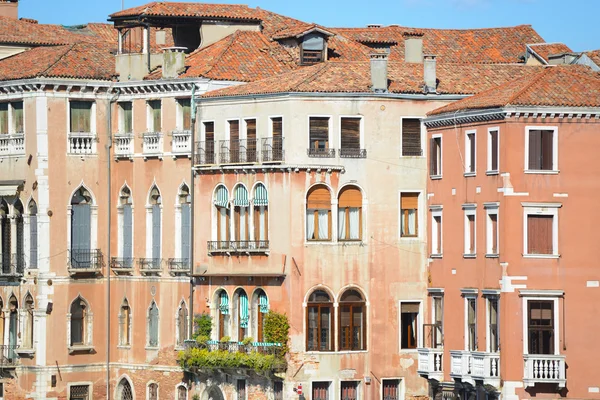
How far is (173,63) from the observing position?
285 ft

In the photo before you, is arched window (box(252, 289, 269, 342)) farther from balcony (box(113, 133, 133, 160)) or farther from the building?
balcony (box(113, 133, 133, 160))

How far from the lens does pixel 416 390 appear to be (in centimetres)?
8219

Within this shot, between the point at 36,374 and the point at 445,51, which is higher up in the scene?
the point at 445,51

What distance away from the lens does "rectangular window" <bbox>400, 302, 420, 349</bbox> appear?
82438 millimetres

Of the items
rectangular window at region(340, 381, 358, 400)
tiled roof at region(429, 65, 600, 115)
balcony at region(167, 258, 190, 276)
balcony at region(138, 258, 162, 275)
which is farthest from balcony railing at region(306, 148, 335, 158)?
balcony at region(138, 258, 162, 275)

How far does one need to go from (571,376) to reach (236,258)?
43.9 ft

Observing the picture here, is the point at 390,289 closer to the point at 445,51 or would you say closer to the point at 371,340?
the point at 371,340

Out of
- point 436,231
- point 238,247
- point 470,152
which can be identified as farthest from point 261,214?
point 470,152

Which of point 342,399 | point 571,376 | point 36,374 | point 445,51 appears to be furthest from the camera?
point 445,51

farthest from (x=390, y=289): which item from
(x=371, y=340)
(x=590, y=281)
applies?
(x=590, y=281)

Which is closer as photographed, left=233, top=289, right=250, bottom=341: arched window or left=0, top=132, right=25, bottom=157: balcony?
left=233, top=289, right=250, bottom=341: arched window

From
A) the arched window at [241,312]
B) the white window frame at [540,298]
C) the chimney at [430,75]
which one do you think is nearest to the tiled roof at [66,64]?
the arched window at [241,312]

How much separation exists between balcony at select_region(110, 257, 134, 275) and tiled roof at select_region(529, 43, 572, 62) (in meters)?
17.3

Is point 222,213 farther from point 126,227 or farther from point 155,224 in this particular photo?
point 126,227
